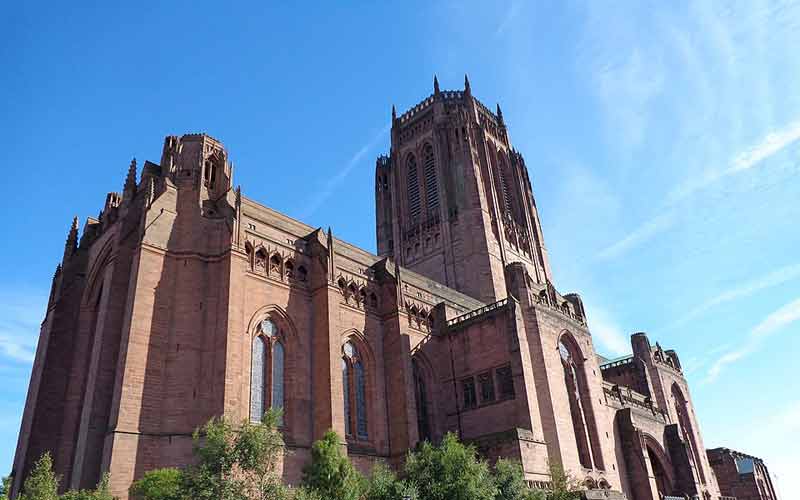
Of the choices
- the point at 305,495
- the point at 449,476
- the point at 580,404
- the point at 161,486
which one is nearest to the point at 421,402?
the point at 580,404

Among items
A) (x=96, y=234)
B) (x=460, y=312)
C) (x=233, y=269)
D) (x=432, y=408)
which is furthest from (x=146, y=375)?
(x=460, y=312)

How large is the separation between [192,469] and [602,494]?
18585mm

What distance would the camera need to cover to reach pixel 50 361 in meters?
30.2

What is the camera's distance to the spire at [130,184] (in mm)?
32344

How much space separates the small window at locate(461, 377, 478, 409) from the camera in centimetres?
3677

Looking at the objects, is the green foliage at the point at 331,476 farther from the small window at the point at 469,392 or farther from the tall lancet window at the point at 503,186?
the tall lancet window at the point at 503,186

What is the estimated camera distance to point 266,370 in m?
29.6

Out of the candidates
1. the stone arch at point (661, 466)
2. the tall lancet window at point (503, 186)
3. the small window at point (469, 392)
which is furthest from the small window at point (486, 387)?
the tall lancet window at point (503, 186)

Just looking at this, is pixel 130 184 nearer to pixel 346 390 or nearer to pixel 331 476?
pixel 346 390

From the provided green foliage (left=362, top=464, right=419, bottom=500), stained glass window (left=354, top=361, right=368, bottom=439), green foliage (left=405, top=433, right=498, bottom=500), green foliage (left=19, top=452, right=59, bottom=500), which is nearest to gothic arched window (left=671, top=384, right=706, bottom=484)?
stained glass window (left=354, top=361, right=368, bottom=439)

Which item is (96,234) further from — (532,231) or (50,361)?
(532,231)

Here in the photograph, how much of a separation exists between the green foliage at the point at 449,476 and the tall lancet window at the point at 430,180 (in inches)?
1519

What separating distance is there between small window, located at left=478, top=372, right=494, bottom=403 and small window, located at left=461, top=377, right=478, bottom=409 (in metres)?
0.57

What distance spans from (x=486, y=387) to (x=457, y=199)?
88.4 ft
